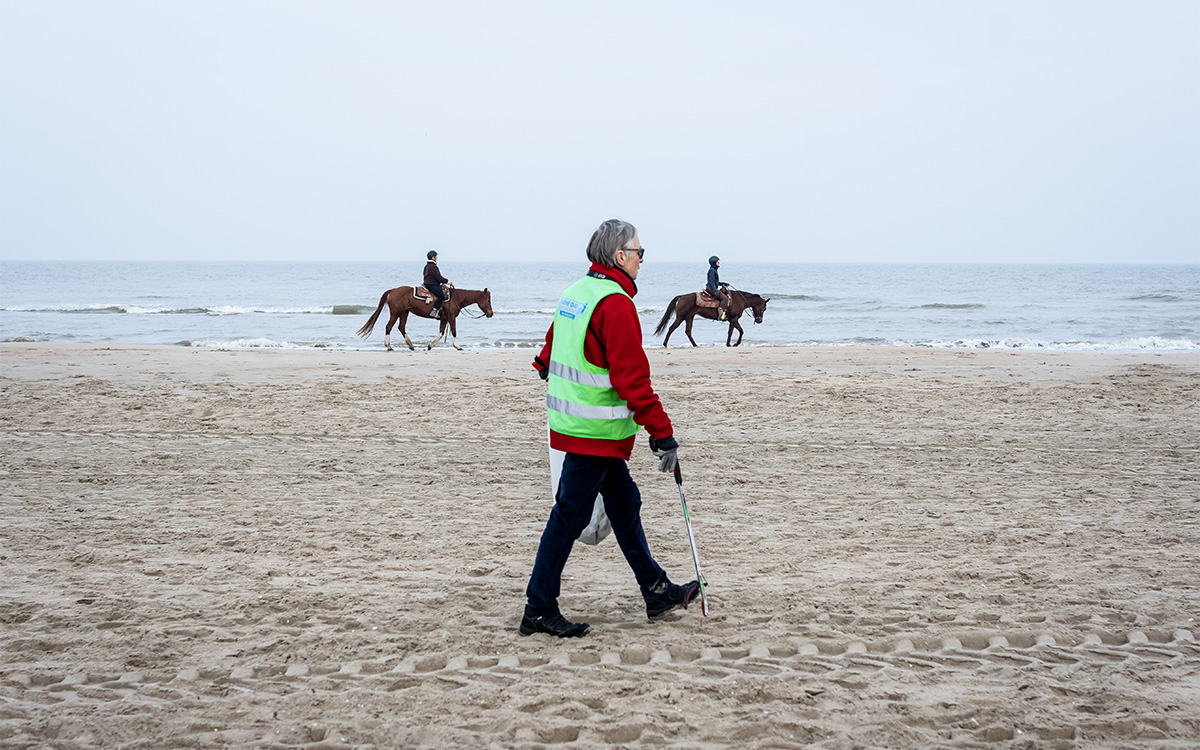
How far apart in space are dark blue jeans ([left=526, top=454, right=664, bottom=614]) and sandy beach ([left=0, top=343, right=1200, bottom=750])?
0.24 m

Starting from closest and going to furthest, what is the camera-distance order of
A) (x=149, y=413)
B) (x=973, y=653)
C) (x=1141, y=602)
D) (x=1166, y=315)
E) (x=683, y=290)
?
(x=973, y=653), (x=1141, y=602), (x=149, y=413), (x=1166, y=315), (x=683, y=290)

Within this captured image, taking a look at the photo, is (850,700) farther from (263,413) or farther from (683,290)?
(683,290)

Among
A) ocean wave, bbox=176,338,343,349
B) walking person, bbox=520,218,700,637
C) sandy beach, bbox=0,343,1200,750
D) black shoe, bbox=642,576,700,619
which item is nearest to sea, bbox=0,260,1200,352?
ocean wave, bbox=176,338,343,349

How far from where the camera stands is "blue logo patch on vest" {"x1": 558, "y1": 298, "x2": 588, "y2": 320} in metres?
3.65

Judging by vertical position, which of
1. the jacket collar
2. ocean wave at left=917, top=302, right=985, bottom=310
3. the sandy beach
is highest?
the jacket collar

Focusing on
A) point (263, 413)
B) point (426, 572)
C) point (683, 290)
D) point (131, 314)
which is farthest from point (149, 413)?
point (683, 290)

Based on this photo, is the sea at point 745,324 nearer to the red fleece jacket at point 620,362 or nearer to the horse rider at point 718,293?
the horse rider at point 718,293

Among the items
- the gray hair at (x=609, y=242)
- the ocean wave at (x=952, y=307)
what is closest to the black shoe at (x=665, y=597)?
the gray hair at (x=609, y=242)

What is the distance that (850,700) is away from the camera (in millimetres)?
3225

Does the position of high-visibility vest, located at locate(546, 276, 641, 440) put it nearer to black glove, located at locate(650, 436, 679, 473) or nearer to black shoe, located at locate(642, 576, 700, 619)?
black glove, located at locate(650, 436, 679, 473)

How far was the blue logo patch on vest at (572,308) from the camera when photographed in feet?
12.0

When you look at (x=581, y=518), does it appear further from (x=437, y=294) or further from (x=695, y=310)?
(x=695, y=310)

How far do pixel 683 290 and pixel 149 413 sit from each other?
2134 inches

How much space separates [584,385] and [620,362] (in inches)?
7.9
